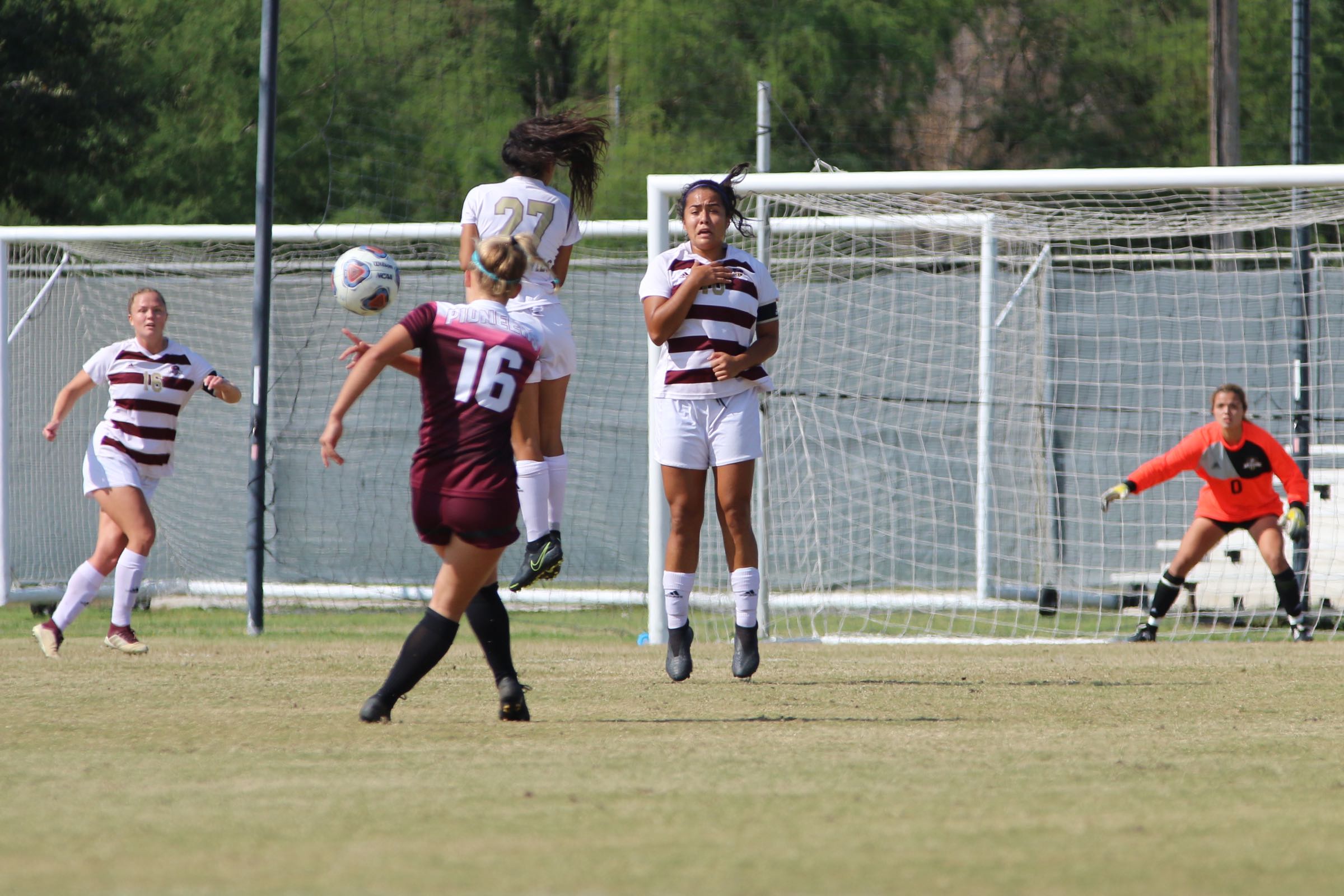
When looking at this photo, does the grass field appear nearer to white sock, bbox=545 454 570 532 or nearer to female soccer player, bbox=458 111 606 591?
white sock, bbox=545 454 570 532

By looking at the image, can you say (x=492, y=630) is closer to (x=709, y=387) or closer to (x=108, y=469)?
(x=709, y=387)

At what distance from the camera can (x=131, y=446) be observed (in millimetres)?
8641

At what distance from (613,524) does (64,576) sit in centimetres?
498

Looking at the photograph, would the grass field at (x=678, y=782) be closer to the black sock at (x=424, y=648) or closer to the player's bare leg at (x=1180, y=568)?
the black sock at (x=424, y=648)

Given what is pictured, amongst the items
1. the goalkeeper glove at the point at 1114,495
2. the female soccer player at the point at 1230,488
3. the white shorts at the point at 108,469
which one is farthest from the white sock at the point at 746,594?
the female soccer player at the point at 1230,488

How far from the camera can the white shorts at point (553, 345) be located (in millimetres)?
7082

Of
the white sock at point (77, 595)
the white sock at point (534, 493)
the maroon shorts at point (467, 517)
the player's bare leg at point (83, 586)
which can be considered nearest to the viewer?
the maroon shorts at point (467, 517)

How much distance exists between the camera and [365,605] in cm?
1347

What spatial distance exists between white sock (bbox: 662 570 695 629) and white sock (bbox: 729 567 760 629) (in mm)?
204

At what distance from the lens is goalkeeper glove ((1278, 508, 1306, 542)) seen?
32.3 ft

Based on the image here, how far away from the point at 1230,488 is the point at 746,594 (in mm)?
4947

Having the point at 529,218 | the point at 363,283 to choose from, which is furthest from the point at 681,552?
the point at 363,283

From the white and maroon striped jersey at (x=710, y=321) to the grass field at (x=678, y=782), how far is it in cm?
132

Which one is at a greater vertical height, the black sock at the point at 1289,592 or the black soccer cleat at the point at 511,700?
the black sock at the point at 1289,592
